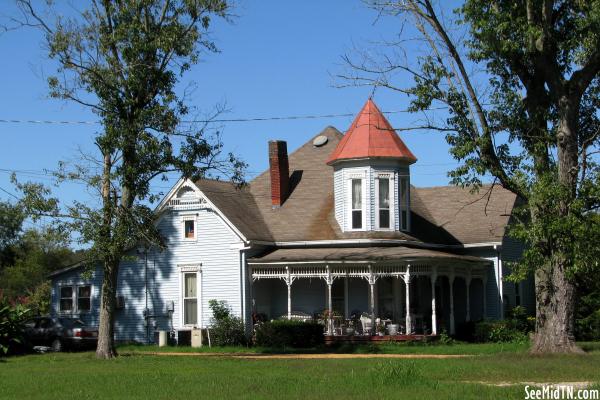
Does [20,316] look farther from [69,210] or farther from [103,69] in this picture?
[103,69]

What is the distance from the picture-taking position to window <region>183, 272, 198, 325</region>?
117 ft

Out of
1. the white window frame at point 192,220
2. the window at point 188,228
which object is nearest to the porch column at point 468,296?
the white window frame at point 192,220

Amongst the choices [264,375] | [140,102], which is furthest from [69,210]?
[264,375]

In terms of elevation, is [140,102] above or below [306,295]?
above

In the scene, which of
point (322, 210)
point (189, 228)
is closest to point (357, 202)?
point (322, 210)

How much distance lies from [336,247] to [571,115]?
13209 millimetres

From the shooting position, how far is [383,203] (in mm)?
34969

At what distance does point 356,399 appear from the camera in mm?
15141

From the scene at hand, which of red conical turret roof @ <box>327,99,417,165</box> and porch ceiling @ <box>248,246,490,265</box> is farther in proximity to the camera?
red conical turret roof @ <box>327,99,417,165</box>

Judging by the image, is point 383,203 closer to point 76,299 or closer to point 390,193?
point 390,193

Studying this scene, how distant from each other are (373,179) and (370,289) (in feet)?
14.0

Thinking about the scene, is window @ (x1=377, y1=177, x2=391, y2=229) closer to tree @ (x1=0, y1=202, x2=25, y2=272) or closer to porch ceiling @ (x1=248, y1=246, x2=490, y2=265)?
porch ceiling @ (x1=248, y1=246, x2=490, y2=265)

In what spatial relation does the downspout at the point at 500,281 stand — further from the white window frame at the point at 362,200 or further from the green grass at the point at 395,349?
the white window frame at the point at 362,200

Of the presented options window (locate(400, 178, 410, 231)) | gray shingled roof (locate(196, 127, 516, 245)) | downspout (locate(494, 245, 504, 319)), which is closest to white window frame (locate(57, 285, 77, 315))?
gray shingled roof (locate(196, 127, 516, 245))
